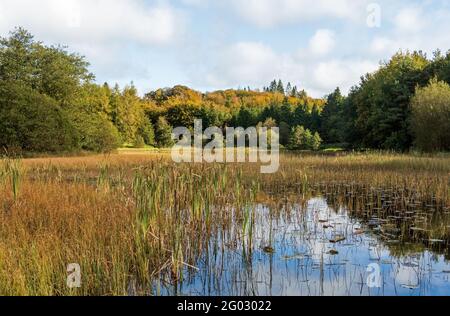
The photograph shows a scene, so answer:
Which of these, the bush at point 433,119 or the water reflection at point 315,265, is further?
the bush at point 433,119

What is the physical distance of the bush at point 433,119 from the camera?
25438 millimetres

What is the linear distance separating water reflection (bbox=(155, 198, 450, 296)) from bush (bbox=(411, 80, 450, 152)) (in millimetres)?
21296

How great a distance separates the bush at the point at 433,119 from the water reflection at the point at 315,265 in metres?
21.3

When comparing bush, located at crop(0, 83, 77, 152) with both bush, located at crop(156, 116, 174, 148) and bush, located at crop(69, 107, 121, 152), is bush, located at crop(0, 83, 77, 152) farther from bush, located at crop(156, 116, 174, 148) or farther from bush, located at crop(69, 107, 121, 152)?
bush, located at crop(156, 116, 174, 148)

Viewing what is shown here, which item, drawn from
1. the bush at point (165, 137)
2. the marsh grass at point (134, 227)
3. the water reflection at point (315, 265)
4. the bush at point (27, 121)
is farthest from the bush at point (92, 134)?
the water reflection at point (315, 265)

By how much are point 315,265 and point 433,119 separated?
2431cm

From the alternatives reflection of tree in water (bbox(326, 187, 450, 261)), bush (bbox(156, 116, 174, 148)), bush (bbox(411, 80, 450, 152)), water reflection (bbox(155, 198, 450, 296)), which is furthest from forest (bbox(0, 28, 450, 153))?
water reflection (bbox(155, 198, 450, 296))

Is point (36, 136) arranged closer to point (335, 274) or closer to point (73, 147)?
point (73, 147)

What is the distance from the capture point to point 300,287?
450cm

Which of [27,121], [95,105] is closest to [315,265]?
[27,121]

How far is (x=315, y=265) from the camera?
5.22 meters

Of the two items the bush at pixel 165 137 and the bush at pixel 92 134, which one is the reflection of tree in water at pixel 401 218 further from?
the bush at pixel 165 137
